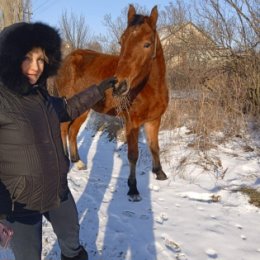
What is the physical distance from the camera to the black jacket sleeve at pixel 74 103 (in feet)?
7.70

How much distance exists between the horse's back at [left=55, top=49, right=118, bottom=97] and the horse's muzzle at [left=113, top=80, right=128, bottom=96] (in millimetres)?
2005

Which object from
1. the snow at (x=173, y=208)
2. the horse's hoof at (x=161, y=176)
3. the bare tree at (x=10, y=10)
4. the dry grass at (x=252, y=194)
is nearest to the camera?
the snow at (x=173, y=208)

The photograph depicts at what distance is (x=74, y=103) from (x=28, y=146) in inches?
28.9

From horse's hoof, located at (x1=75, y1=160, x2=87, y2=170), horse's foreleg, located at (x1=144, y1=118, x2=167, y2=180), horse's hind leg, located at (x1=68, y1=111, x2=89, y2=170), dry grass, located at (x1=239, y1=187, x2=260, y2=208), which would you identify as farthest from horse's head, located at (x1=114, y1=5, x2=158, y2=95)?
horse's hind leg, located at (x1=68, y1=111, x2=89, y2=170)

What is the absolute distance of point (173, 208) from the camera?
4023mm

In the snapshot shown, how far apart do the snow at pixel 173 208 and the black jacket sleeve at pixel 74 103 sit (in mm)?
1266

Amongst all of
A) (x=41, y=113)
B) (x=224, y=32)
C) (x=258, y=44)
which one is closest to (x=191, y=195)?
(x=41, y=113)

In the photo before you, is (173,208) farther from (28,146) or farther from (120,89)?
(28,146)

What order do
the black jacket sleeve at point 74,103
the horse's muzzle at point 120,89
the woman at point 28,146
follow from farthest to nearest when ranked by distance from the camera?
the horse's muzzle at point 120,89, the black jacket sleeve at point 74,103, the woman at point 28,146

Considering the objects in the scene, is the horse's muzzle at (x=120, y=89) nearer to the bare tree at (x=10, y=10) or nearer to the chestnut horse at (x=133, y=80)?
the chestnut horse at (x=133, y=80)

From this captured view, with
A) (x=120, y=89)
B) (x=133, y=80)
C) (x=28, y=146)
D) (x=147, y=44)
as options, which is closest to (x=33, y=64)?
(x=28, y=146)

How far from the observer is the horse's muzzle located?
3.60m

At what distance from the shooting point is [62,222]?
2.12 meters

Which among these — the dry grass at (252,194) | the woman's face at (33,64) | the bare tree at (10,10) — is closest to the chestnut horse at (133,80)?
the woman's face at (33,64)
